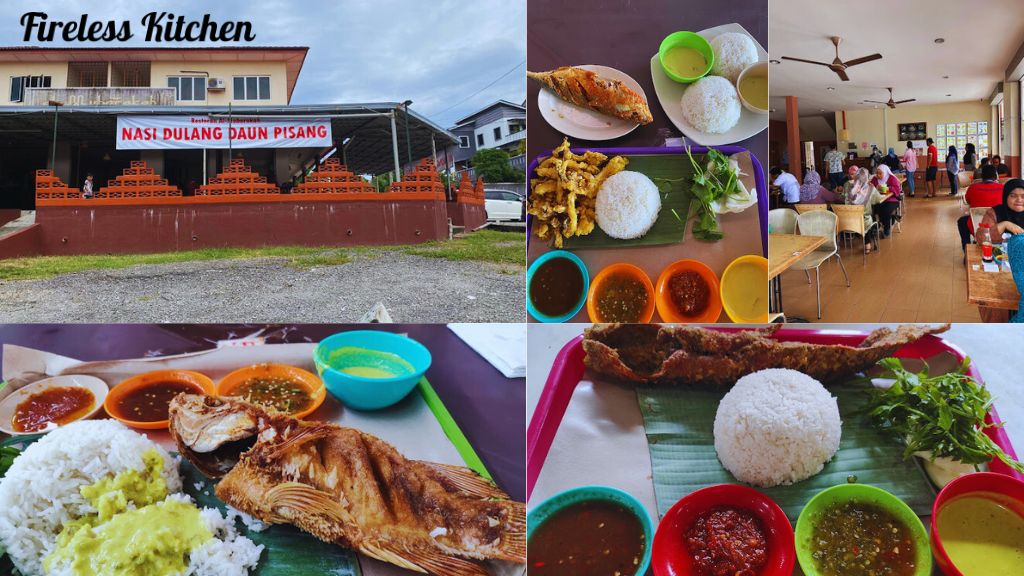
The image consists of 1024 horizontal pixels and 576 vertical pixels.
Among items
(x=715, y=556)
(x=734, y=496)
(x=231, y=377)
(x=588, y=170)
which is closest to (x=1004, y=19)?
(x=588, y=170)

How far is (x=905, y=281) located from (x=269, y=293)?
103 inches

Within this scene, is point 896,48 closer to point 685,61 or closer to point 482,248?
point 685,61

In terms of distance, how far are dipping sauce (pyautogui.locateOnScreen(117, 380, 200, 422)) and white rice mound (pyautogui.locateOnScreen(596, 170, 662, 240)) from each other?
1711 mm

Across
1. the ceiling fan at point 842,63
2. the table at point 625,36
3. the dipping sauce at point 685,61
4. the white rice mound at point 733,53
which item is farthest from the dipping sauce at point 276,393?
the ceiling fan at point 842,63

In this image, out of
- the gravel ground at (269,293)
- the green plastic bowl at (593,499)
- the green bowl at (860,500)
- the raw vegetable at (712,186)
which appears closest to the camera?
the green bowl at (860,500)

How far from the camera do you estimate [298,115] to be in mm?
2650

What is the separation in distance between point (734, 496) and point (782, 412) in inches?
12.6

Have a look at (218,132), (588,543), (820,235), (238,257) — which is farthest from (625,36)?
(238,257)

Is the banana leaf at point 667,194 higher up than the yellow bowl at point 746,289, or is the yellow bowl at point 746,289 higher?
the banana leaf at point 667,194

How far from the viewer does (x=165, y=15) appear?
250 cm

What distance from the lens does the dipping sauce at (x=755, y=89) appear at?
1.95 meters

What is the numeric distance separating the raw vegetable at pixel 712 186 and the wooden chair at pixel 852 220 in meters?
0.59

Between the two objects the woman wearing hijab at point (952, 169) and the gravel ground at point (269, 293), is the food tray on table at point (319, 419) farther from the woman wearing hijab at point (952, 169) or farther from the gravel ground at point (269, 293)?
the woman wearing hijab at point (952, 169)

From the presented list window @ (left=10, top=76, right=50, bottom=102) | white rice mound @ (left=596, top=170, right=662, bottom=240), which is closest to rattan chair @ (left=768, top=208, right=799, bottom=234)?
white rice mound @ (left=596, top=170, right=662, bottom=240)
